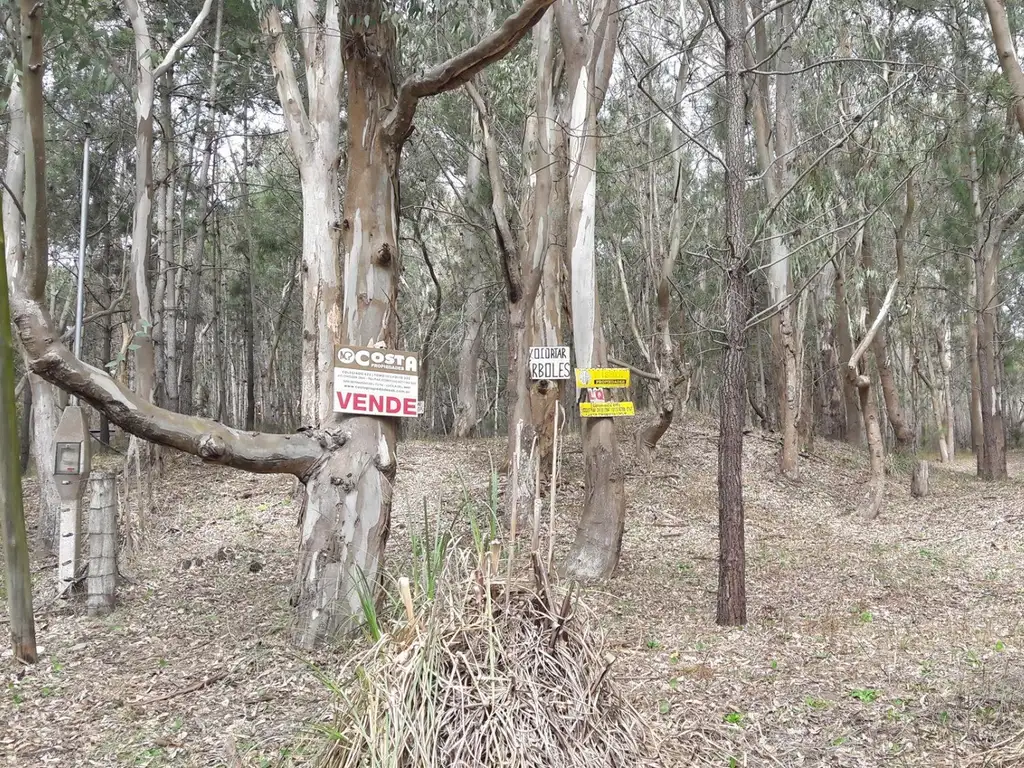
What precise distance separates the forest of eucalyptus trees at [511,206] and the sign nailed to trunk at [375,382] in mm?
119

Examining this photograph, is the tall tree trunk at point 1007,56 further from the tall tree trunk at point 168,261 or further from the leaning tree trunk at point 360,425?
the tall tree trunk at point 168,261

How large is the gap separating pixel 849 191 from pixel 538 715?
11.8 m

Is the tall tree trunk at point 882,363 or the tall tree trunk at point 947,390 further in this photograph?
the tall tree trunk at point 947,390

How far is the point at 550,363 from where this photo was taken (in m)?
7.48

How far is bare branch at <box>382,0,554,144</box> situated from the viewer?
174 inches

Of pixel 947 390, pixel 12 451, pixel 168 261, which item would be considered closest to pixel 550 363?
pixel 12 451

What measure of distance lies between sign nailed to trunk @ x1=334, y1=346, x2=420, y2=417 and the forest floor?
28.4 inches

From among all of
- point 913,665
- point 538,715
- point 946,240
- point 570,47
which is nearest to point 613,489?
point 913,665

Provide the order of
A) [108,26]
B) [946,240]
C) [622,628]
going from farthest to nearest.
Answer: [946,240] → [108,26] → [622,628]

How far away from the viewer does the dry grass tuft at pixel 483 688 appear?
245cm

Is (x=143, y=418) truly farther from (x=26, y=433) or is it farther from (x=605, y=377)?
(x=26, y=433)

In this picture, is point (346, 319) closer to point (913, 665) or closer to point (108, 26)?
point (913, 665)

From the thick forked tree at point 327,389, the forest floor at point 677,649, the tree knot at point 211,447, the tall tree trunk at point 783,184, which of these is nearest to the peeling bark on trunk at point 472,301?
the tall tree trunk at point 783,184

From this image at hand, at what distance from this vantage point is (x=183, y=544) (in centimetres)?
869
